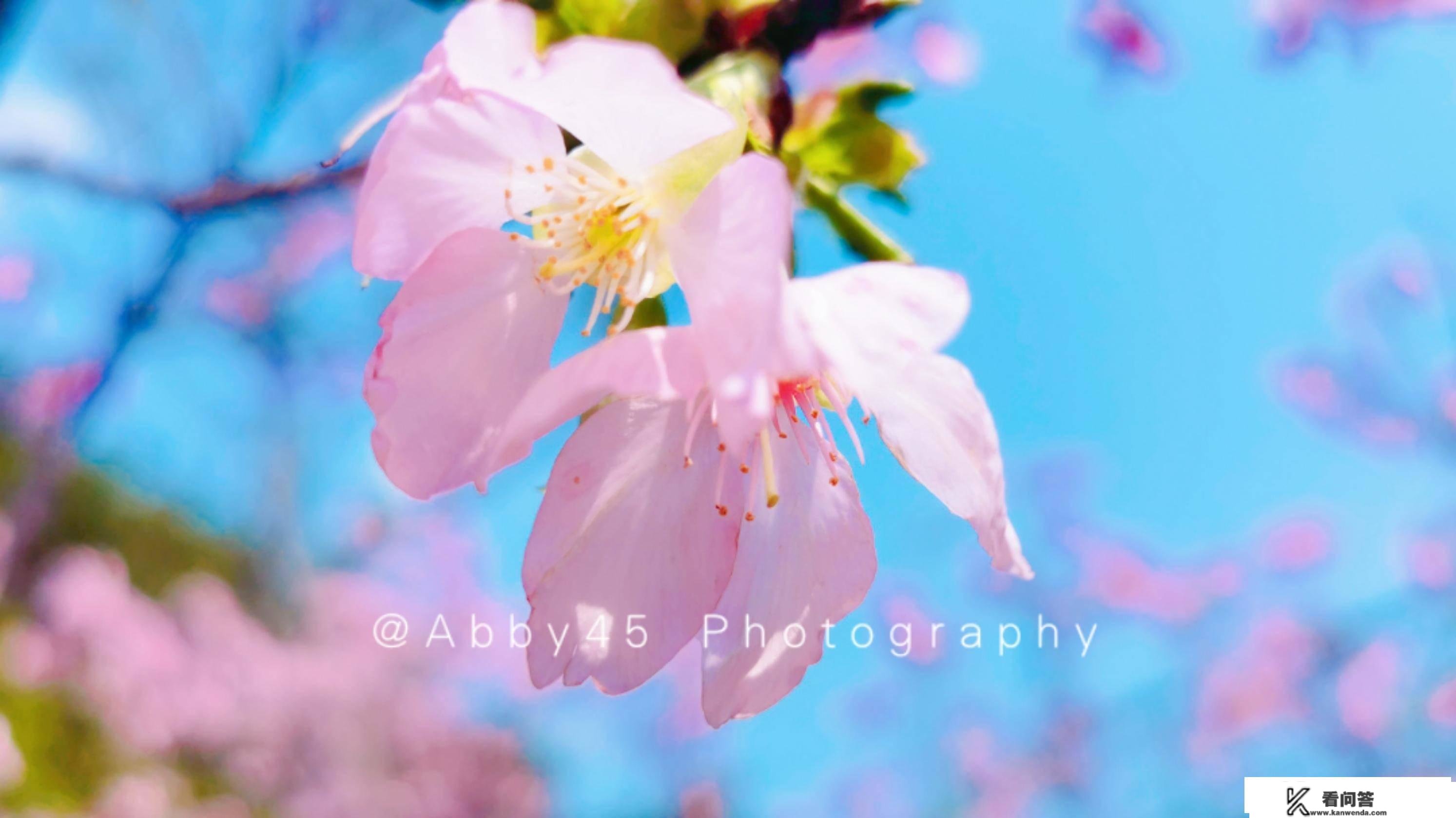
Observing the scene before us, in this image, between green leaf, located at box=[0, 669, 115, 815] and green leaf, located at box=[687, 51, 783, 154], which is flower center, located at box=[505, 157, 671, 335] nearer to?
green leaf, located at box=[687, 51, 783, 154]

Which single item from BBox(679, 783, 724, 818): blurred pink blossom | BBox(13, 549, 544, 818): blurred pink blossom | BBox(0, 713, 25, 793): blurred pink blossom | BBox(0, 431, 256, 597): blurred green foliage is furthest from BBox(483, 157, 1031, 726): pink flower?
BBox(0, 431, 256, 597): blurred green foliage

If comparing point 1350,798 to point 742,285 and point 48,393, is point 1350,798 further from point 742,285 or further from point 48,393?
point 48,393

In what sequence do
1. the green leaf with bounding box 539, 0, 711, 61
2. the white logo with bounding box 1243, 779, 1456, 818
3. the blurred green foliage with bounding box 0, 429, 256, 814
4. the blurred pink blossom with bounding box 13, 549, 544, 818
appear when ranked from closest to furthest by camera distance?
the green leaf with bounding box 539, 0, 711, 61 → the white logo with bounding box 1243, 779, 1456, 818 → the blurred green foliage with bounding box 0, 429, 256, 814 → the blurred pink blossom with bounding box 13, 549, 544, 818

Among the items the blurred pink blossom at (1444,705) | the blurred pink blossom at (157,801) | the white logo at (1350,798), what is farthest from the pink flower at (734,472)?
the blurred pink blossom at (1444,705)

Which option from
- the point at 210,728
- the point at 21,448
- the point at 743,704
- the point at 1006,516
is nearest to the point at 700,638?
the point at 743,704

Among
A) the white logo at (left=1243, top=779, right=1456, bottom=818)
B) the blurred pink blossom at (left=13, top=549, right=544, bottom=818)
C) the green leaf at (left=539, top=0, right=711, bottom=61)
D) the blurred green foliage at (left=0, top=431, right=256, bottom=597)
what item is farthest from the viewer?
the blurred green foliage at (left=0, top=431, right=256, bottom=597)

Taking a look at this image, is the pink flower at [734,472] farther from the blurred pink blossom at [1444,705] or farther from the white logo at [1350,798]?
the blurred pink blossom at [1444,705]
